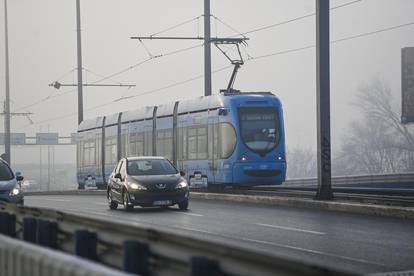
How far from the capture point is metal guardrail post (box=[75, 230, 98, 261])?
27.2 feet

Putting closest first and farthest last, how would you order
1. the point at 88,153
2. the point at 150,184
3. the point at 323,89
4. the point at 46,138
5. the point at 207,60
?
1. the point at 323,89
2. the point at 150,184
3. the point at 207,60
4. the point at 88,153
5. the point at 46,138

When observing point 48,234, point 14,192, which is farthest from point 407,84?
point 48,234

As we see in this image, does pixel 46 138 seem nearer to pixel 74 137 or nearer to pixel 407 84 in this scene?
pixel 407 84

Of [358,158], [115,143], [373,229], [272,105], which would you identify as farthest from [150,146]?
[358,158]

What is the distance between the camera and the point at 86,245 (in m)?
8.31

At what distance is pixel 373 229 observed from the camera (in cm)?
1764

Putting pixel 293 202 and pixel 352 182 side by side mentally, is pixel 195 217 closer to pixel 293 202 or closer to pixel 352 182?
pixel 293 202

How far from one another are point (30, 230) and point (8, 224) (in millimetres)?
925

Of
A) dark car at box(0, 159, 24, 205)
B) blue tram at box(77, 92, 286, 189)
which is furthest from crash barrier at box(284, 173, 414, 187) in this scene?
dark car at box(0, 159, 24, 205)

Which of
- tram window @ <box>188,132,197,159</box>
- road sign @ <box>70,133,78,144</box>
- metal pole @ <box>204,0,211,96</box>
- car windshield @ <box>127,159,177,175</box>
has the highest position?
metal pole @ <box>204,0,211,96</box>

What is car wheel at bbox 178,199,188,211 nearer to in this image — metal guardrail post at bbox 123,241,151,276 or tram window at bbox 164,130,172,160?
tram window at bbox 164,130,172,160

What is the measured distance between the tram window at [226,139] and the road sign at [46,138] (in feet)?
412

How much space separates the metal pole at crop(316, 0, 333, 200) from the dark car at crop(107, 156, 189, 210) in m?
3.73

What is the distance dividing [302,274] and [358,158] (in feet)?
322
